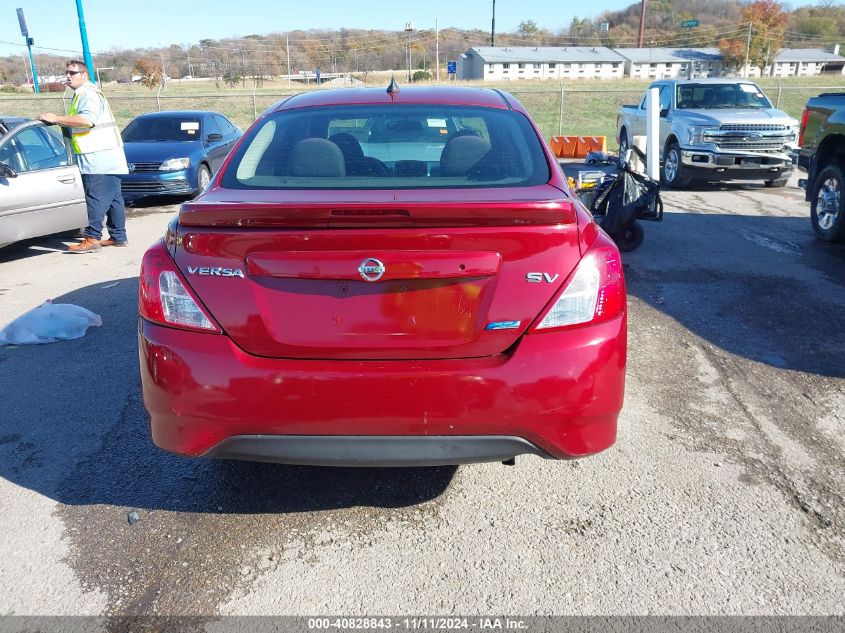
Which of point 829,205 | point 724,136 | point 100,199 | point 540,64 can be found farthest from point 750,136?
point 540,64

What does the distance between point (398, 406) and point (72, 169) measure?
6.84 metres

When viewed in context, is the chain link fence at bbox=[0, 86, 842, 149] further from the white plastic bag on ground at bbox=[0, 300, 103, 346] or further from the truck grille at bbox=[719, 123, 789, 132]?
the white plastic bag on ground at bbox=[0, 300, 103, 346]

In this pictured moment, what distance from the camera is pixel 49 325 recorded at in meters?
4.98

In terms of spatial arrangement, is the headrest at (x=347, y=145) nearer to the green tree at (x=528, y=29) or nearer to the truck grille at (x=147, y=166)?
the truck grille at (x=147, y=166)

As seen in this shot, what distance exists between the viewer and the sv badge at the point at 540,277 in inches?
92.2

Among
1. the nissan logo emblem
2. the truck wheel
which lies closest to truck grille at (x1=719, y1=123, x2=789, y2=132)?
the truck wheel

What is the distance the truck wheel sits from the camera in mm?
11984

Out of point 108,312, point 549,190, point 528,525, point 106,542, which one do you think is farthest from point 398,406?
point 108,312

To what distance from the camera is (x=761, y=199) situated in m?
11.0

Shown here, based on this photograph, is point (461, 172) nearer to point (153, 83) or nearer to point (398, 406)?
point (398, 406)

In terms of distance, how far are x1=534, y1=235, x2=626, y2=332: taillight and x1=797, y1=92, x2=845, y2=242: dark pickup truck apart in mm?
6026

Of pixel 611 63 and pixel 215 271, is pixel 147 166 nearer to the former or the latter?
pixel 215 271

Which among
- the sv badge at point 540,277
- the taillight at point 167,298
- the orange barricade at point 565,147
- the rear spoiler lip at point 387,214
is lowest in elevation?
the orange barricade at point 565,147

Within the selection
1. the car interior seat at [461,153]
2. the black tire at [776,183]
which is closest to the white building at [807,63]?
the black tire at [776,183]
